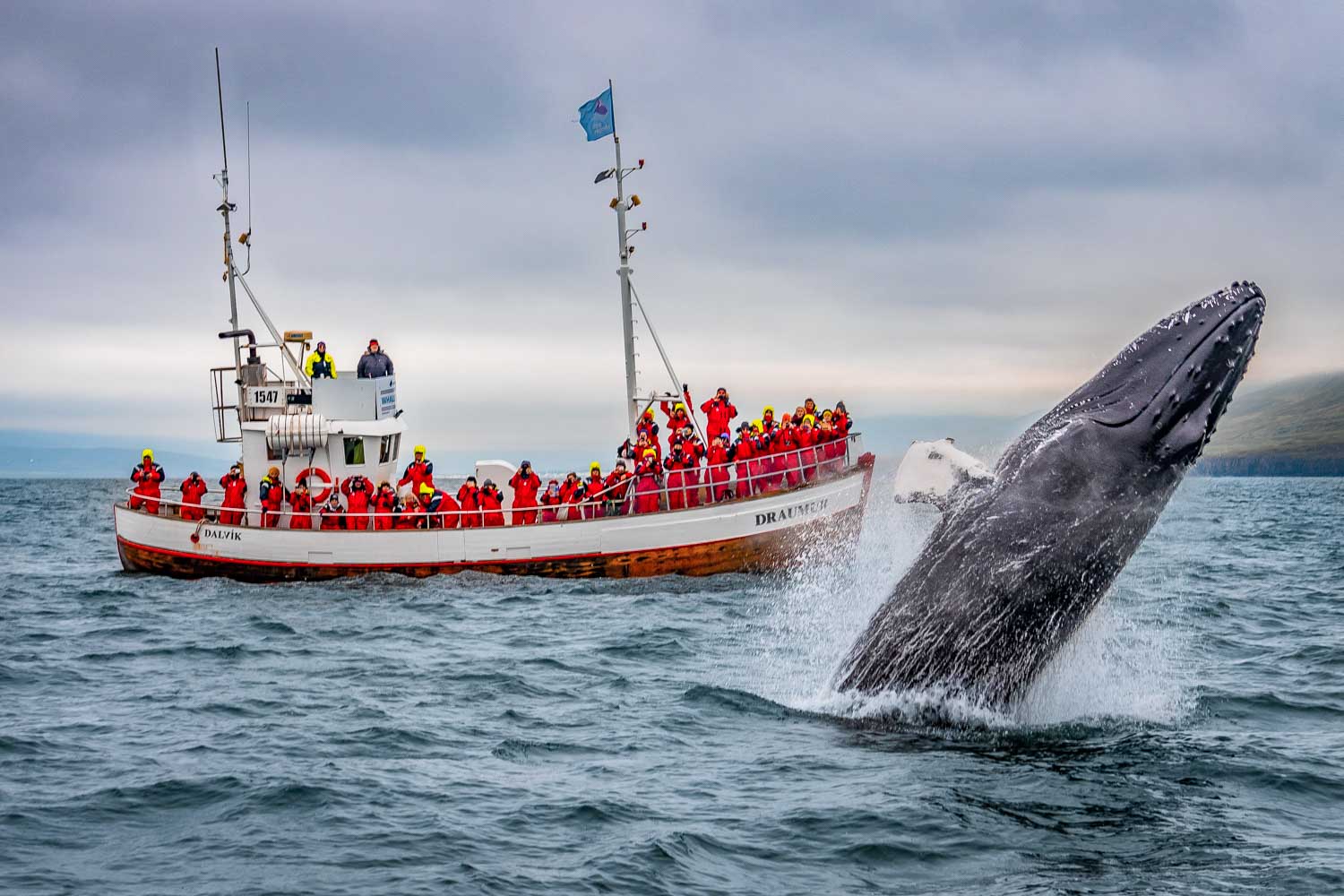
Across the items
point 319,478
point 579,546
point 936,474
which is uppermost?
point 319,478

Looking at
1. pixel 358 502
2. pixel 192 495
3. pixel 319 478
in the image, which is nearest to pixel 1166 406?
pixel 358 502

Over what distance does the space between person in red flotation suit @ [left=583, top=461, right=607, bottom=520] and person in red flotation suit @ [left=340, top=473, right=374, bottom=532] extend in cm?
443

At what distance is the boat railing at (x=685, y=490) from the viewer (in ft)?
84.2

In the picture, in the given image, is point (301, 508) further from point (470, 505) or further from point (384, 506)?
point (470, 505)

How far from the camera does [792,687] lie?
1199 cm

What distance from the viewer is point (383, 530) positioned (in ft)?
83.6

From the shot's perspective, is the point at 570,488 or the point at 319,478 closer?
the point at 570,488

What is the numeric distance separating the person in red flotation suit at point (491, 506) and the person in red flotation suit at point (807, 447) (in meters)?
6.25

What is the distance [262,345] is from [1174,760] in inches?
950

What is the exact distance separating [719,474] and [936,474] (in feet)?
54.7

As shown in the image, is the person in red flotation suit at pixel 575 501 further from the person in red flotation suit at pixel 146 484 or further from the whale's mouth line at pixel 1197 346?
the whale's mouth line at pixel 1197 346

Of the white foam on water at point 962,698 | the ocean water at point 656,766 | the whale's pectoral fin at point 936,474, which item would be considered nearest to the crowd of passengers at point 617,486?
the white foam on water at point 962,698

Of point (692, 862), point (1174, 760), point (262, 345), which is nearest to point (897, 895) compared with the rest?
point (692, 862)

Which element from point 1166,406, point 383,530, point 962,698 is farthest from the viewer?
point 383,530
